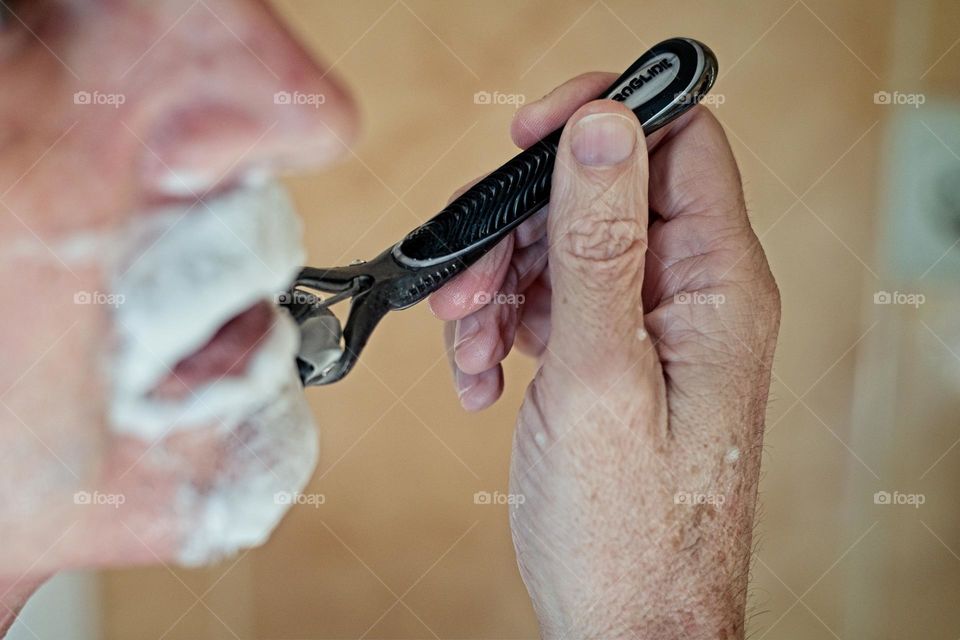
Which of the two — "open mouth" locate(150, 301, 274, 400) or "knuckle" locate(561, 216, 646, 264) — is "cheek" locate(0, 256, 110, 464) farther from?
"knuckle" locate(561, 216, 646, 264)

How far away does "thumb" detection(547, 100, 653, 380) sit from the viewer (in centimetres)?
43

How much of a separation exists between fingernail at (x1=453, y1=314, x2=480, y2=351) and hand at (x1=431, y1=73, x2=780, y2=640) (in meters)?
0.08

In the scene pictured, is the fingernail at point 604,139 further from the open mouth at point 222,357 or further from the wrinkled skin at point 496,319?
the open mouth at point 222,357

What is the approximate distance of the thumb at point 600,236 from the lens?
1.40ft

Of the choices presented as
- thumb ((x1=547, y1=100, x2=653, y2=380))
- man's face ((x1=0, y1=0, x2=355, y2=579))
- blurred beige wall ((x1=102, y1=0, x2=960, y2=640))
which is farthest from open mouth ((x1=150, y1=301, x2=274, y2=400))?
blurred beige wall ((x1=102, y1=0, x2=960, y2=640))

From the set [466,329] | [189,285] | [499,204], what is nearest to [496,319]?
[466,329]

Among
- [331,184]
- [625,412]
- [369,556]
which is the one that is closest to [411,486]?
[369,556]

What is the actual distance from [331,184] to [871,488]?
0.58 meters

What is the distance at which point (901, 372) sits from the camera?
2.73 ft

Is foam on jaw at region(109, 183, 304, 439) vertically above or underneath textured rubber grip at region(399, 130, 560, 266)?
underneath

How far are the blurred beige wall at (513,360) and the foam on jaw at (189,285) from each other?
344 mm

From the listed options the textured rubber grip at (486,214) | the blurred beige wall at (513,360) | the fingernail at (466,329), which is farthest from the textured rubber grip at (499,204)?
the blurred beige wall at (513,360)

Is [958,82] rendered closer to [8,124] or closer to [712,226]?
[712,226]

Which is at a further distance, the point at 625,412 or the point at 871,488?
the point at 871,488
